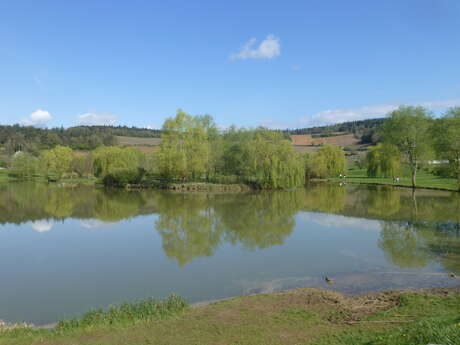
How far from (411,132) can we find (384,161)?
1177cm

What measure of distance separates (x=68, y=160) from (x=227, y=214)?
5064 centimetres

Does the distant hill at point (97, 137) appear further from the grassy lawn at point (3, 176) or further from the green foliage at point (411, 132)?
the green foliage at point (411, 132)

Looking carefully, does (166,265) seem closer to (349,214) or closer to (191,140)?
(349,214)

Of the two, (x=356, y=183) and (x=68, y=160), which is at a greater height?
(x=68, y=160)

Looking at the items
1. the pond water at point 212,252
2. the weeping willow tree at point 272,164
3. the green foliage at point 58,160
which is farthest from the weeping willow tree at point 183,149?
the green foliage at point 58,160

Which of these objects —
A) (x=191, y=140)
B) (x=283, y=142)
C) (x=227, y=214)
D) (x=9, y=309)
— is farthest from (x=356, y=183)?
(x=9, y=309)

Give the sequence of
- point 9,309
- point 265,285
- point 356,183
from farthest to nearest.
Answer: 1. point 356,183
2. point 265,285
3. point 9,309

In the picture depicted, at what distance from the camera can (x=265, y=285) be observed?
1044 centimetres

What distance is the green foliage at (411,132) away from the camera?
39.1 m

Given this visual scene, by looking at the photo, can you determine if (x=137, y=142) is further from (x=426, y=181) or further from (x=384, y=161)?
(x=426, y=181)

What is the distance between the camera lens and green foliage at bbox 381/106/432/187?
39.1 meters

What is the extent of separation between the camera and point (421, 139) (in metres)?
39.3

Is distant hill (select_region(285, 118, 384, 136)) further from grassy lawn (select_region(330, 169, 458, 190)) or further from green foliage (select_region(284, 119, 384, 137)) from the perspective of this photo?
grassy lawn (select_region(330, 169, 458, 190))

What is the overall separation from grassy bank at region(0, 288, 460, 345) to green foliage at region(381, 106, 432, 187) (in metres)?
34.2
